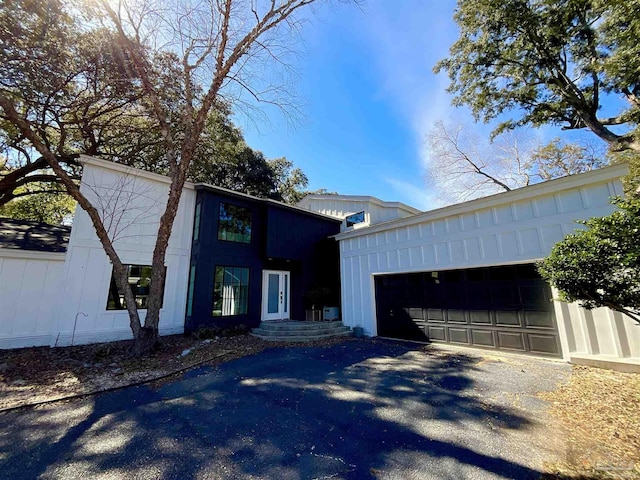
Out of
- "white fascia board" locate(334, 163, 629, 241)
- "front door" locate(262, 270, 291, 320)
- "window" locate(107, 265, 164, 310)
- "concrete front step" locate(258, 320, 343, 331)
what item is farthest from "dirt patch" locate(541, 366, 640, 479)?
"window" locate(107, 265, 164, 310)

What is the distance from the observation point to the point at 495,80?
11797 millimetres

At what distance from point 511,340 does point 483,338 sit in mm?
610

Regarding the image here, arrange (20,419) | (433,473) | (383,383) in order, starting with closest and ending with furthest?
(433,473)
(20,419)
(383,383)

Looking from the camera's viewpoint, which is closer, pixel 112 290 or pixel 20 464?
pixel 20 464

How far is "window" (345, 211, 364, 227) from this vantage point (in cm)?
1294

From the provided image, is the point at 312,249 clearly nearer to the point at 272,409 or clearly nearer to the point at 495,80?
the point at 272,409

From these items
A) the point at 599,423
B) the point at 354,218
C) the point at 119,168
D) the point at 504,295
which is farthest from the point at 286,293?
the point at 599,423

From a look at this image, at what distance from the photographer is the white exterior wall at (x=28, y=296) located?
22.8 feet

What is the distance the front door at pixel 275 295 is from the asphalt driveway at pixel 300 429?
17.4ft

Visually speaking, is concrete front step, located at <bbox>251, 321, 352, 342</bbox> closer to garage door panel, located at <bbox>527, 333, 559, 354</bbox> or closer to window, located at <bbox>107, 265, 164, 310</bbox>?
window, located at <bbox>107, 265, 164, 310</bbox>

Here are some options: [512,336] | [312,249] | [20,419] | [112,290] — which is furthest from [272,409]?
[312,249]

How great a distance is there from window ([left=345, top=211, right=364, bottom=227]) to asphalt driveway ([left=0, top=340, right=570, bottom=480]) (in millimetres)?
8564

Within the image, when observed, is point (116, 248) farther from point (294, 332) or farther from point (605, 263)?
point (605, 263)

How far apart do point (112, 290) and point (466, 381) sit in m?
9.51
